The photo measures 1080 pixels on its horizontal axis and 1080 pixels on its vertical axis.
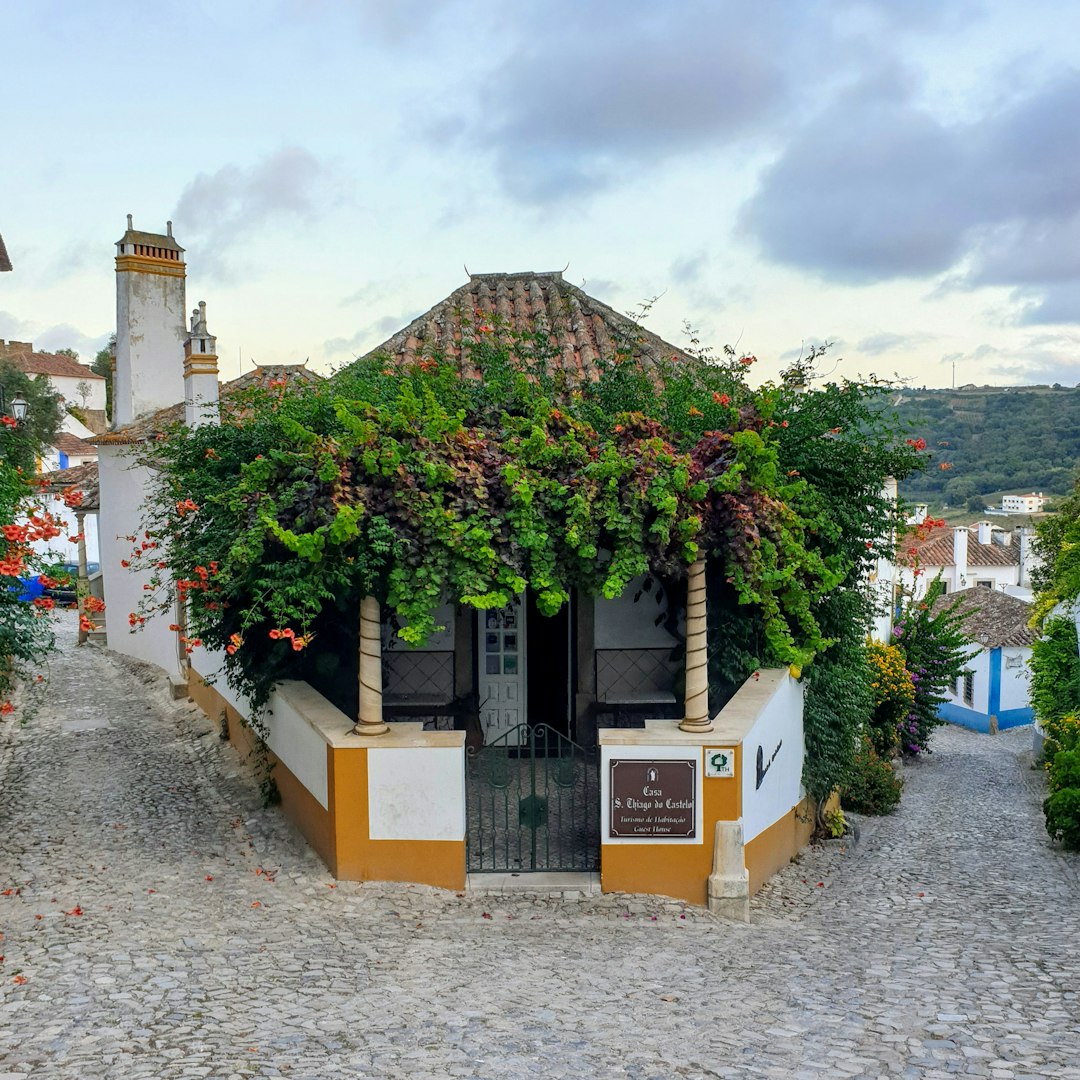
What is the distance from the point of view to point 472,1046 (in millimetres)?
5531

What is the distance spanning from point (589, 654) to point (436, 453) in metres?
4.46

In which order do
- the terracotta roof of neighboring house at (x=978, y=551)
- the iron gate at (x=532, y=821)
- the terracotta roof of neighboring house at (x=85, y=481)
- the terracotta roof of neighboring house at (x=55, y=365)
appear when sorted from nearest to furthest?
the iron gate at (x=532, y=821)
the terracotta roof of neighboring house at (x=85, y=481)
the terracotta roof of neighboring house at (x=978, y=551)
the terracotta roof of neighboring house at (x=55, y=365)

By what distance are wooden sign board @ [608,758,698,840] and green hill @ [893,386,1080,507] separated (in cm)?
6665

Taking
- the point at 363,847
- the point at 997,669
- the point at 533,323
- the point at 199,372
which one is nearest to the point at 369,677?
the point at 363,847

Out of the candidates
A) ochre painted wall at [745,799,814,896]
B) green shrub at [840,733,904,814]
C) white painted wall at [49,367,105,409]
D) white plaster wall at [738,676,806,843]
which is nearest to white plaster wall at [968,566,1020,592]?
green shrub at [840,733,904,814]

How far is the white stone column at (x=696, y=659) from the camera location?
8.55 meters

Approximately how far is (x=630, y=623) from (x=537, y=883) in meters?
4.10

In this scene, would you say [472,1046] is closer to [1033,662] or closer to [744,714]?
[744,714]

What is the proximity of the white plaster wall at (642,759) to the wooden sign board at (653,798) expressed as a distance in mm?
17

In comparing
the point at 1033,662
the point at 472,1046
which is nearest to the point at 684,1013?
the point at 472,1046

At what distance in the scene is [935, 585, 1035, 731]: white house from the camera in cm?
3619

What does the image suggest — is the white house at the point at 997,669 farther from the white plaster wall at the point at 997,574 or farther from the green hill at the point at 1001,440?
the green hill at the point at 1001,440

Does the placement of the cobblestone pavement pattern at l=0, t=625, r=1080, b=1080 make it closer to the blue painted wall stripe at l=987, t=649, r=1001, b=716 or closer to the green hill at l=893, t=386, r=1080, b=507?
the blue painted wall stripe at l=987, t=649, r=1001, b=716

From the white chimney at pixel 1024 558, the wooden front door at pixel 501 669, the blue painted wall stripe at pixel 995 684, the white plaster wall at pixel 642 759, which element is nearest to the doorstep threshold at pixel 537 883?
the white plaster wall at pixel 642 759
